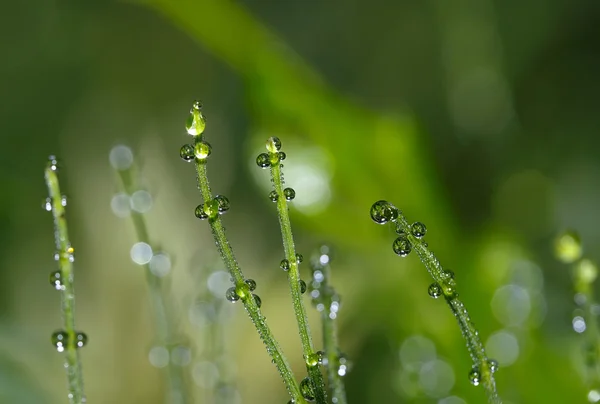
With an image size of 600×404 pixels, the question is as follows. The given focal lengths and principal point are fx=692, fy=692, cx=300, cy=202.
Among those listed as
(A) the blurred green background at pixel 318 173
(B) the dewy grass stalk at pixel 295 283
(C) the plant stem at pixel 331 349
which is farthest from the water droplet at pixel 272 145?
(A) the blurred green background at pixel 318 173

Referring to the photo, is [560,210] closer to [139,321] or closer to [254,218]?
[254,218]

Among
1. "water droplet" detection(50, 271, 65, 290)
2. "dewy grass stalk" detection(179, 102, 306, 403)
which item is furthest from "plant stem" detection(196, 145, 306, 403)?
"water droplet" detection(50, 271, 65, 290)

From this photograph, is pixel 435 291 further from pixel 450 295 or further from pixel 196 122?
pixel 196 122

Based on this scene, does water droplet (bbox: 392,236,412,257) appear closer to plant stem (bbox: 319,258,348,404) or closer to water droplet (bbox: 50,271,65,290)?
plant stem (bbox: 319,258,348,404)

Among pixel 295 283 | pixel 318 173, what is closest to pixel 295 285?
pixel 295 283

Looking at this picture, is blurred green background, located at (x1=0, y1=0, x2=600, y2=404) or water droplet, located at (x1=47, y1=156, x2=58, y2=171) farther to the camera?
blurred green background, located at (x1=0, y1=0, x2=600, y2=404)

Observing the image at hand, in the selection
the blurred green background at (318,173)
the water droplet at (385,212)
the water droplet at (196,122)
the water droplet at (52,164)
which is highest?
the blurred green background at (318,173)

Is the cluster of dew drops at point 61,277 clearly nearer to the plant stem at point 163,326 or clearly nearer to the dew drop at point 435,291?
the plant stem at point 163,326

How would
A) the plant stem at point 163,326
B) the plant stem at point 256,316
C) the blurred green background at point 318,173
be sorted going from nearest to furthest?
the plant stem at point 256,316 → the plant stem at point 163,326 → the blurred green background at point 318,173
